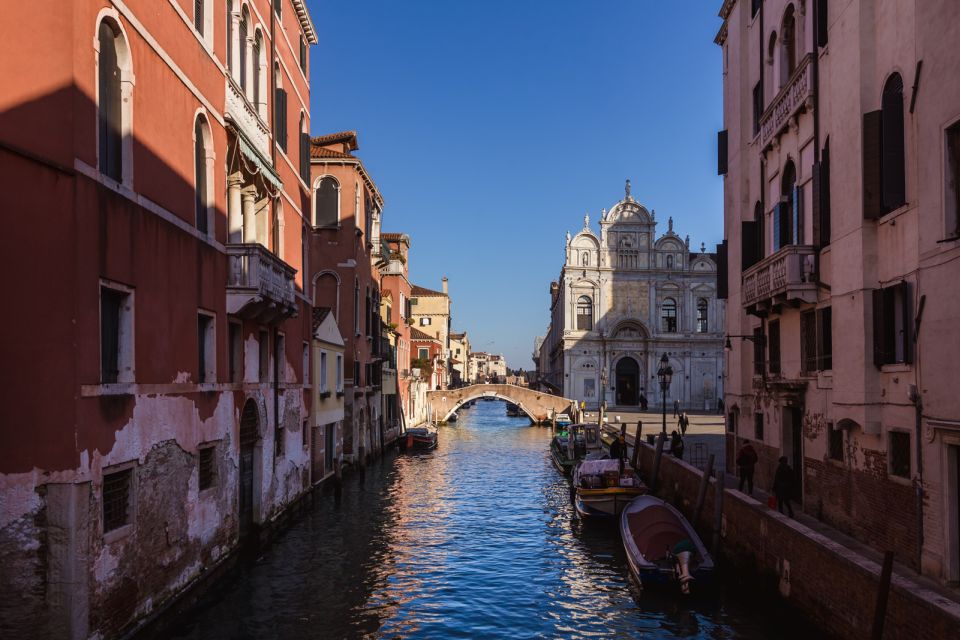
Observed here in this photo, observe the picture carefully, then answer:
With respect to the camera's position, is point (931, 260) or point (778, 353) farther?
point (778, 353)

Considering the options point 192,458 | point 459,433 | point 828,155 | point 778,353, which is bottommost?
point 459,433

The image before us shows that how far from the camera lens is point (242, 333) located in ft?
42.1

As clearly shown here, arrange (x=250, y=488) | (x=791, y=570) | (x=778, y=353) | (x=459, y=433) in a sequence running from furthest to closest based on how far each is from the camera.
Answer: (x=459, y=433) → (x=778, y=353) → (x=250, y=488) → (x=791, y=570)

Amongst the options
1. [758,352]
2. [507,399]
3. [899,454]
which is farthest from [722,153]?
[507,399]

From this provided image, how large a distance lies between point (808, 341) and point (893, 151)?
14.7 feet

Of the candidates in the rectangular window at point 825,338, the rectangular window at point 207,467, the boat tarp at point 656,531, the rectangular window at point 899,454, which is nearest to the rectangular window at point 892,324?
the rectangular window at point 899,454

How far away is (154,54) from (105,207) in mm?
2362

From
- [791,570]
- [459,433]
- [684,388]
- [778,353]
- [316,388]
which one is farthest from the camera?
[684,388]

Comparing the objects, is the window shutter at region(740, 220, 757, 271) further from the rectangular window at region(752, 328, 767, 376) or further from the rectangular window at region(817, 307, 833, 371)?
the rectangular window at region(817, 307, 833, 371)

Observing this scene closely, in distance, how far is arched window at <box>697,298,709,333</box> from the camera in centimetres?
5463

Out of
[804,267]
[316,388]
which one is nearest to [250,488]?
[316,388]

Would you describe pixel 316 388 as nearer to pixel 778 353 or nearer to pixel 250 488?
pixel 250 488

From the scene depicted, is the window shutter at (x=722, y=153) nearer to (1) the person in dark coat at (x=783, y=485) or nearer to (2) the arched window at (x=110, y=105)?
(1) the person in dark coat at (x=783, y=485)

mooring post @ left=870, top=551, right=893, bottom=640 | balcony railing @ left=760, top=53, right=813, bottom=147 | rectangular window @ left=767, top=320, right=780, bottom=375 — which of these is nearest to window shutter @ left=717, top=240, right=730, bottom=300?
rectangular window @ left=767, top=320, right=780, bottom=375
